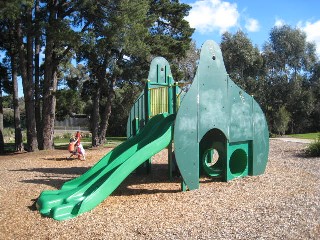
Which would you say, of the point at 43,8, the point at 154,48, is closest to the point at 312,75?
the point at 154,48

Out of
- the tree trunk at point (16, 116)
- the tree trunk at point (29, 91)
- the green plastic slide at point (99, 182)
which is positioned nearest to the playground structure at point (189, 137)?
the green plastic slide at point (99, 182)

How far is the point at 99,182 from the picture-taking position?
6520mm

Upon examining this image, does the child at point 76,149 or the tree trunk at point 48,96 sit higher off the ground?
the tree trunk at point 48,96

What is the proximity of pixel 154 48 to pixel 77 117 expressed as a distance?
29520 mm

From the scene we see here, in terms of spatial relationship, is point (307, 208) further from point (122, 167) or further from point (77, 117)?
point (77, 117)

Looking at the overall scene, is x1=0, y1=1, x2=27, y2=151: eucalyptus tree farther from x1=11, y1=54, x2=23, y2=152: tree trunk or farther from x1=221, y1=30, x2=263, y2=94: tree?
x1=221, y1=30, x2=263, y2=94: tree

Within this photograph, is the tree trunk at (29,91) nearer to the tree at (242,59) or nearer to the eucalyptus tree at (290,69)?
the tree at (242,59)

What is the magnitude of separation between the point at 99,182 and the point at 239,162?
410 cm

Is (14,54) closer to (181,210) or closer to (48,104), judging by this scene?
(48,104)

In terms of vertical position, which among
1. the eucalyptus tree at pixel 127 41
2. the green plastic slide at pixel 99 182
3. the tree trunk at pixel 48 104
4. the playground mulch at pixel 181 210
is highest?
the eucalyptus tree at pixel 127 41

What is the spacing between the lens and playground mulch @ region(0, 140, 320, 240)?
480cm

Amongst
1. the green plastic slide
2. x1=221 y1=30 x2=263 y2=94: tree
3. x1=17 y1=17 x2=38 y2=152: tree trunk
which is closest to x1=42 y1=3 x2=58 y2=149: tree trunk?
x1=17 y1=17 x2=38 y2=152: tree trunk

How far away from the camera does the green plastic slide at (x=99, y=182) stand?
5781 millimetres

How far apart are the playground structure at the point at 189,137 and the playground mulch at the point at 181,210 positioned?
31 cm
